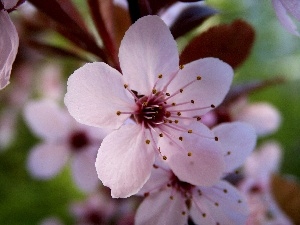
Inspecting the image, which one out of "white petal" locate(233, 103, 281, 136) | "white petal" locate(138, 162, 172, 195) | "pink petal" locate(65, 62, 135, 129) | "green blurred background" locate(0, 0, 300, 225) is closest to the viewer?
"pink petal" locate(65, 62, 135, 129)

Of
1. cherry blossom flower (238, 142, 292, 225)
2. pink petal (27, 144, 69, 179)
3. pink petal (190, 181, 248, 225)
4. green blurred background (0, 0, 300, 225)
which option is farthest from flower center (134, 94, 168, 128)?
green blurred background (0, 0, 300, 225)

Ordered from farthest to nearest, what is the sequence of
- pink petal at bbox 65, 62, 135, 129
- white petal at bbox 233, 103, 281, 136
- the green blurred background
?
1. the green blurred background
2. white petal at bbox 233, 103, 281, 136
3. pink petal at bbox 65, 62, 135, 129

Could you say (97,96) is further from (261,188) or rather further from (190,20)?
(261,188)

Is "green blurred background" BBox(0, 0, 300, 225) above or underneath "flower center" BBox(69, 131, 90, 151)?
underneath

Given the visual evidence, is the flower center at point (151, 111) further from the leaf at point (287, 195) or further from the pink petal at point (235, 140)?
the leaf at point (287, 195)

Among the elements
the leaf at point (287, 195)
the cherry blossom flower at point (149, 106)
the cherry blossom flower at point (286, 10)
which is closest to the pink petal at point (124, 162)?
the cherry blossom flower at point (149, 106)

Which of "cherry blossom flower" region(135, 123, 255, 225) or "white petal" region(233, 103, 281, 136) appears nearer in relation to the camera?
"cherry blossom flower" region(135, 123, 255, 225)

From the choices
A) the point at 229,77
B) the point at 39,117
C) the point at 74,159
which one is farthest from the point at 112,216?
the point at 229,77

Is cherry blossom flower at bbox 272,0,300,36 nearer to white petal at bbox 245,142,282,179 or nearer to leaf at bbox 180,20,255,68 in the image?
leaf at bbox 180,20,255,68
